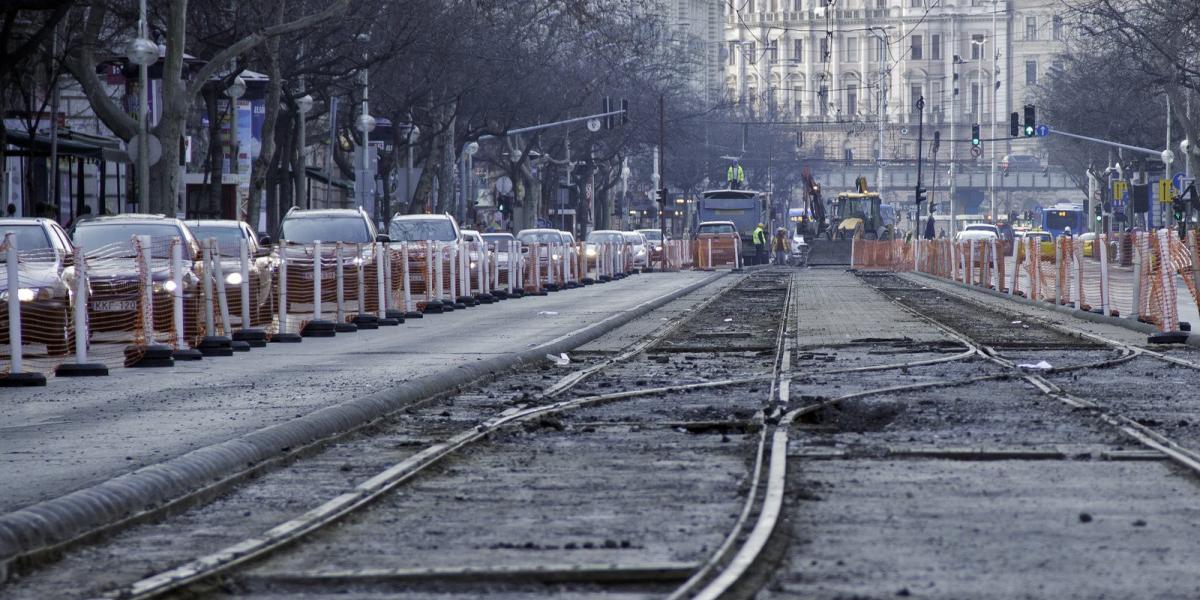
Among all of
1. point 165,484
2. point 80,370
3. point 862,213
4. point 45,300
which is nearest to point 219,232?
point 45,300

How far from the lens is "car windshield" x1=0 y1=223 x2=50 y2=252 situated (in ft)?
70.3

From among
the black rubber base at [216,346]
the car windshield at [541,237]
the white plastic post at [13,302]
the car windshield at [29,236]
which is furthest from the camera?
the car windshield at [541,237]

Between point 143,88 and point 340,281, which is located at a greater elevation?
point 143,88

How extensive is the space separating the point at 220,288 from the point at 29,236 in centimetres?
205

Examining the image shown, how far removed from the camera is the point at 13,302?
16.3 metres

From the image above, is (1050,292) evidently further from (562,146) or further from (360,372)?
(562,146)

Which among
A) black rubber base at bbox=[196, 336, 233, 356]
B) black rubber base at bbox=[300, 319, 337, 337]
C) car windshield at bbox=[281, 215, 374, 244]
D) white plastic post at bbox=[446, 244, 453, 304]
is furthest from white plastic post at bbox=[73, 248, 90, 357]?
white plastic post at bbox=[446, 244, 453, 304]

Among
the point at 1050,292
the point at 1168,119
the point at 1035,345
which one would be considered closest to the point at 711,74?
the point at 1168,119

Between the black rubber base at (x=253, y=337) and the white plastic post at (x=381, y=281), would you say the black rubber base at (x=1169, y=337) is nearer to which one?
the black rubber base at (x=253, y=337)

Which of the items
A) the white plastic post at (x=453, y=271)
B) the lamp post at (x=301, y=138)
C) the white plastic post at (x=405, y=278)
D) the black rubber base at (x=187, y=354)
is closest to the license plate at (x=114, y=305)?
the black rubber base at (x=187, y=354)

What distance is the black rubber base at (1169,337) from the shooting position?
22.1 m

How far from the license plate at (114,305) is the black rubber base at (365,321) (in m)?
6.76

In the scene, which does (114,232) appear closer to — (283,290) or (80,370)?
(283,290)

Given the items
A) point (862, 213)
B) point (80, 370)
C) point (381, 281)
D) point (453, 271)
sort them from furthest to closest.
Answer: point (862, 213) < point (453, 271) < point (381, 281) < point (80, 370)
